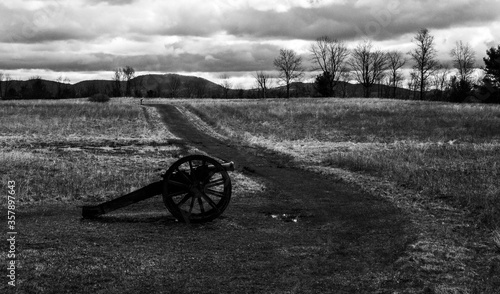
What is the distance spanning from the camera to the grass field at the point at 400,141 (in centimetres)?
1205

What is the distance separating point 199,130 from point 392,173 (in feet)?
58.5

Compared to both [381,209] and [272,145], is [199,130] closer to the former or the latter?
[272,145]

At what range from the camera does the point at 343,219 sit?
923 cm

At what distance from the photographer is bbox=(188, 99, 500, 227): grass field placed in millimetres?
12047

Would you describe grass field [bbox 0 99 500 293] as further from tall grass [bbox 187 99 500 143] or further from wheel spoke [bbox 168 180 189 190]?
tall grass [bbox 187 99 500 143]

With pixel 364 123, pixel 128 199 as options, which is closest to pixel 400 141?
pixel 364 123

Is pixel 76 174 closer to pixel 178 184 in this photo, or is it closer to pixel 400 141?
pixel 178 184

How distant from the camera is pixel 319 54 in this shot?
91.3m

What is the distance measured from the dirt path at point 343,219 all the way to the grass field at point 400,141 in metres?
1.74

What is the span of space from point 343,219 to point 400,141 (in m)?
17.3

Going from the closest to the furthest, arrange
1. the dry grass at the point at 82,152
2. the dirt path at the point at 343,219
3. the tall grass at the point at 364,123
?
the dirt path at the point at 343,219 < the dry grass at the point at 82,152 < the tall grass at the point at 364,123

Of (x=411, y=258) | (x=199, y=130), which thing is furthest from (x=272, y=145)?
(x=411, y=258)

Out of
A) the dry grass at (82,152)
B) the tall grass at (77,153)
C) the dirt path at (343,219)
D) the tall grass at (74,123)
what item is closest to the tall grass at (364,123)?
the tall grass at (74,123)

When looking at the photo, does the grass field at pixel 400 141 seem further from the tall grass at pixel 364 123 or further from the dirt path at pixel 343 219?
the dirt path at pixel 343 219
